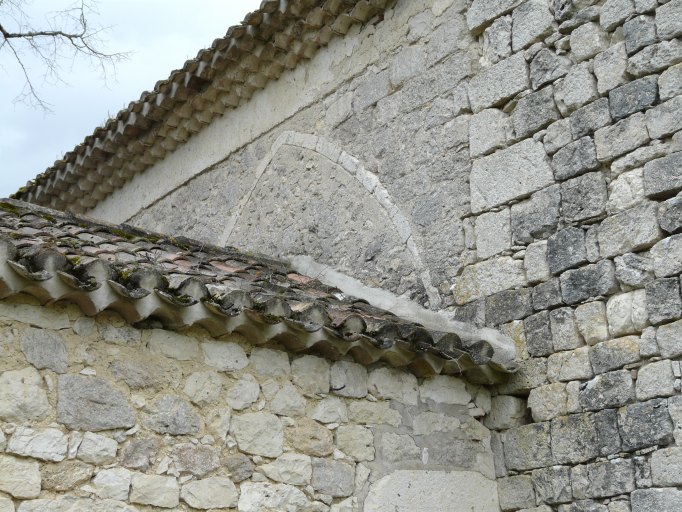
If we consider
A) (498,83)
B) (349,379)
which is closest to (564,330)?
(349,379)

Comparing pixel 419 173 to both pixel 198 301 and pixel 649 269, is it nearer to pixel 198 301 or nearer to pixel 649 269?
pixel 649 269

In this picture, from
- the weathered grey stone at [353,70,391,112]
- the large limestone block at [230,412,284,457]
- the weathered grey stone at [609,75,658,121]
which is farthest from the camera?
the weathered grey stone at [353,70,391,112]

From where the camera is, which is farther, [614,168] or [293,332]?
[614,168]

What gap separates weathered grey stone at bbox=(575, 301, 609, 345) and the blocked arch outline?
990 millimetres

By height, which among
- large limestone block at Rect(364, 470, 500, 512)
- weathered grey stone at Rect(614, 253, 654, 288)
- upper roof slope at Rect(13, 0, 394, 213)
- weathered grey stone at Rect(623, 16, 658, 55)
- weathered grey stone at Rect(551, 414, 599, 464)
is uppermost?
upper roof slope at Rect(13, 0, 394, 213)

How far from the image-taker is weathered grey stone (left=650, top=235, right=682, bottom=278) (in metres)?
4.11

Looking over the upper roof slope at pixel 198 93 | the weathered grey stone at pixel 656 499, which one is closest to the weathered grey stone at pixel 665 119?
the weathered grey stone at pixel 656 499

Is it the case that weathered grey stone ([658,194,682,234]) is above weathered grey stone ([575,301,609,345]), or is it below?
above

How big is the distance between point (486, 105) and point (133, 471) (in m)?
2.90

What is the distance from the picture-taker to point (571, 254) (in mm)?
4574

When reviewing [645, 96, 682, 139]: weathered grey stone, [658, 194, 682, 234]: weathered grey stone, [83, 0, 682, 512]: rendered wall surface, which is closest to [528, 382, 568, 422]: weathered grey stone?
[83, 0, 682, 512]: rendered wall surface

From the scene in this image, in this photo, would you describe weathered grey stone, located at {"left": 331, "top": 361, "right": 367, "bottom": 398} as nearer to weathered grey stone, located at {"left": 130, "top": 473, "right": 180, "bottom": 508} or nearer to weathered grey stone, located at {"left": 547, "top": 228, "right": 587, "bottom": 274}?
weathered grey stone, located at {"left": 130, "top": 473, "right": 180, "bottom": 508}

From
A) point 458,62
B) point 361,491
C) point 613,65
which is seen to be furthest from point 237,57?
point 361,491

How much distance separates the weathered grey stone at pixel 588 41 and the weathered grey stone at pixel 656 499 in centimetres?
225
